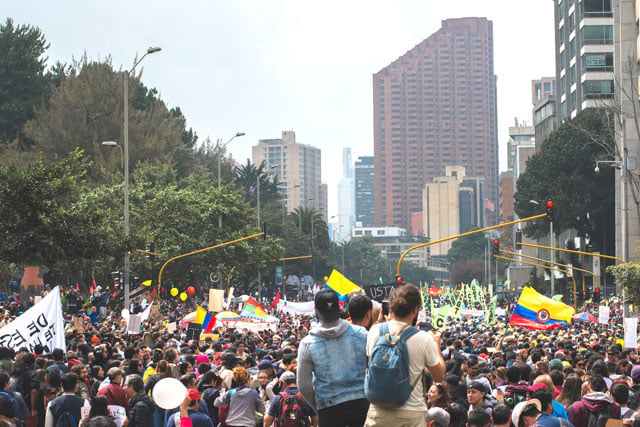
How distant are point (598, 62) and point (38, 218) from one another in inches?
2410

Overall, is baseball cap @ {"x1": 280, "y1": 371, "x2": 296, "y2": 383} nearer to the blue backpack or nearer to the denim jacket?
the denim jacket

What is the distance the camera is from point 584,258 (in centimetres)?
7831

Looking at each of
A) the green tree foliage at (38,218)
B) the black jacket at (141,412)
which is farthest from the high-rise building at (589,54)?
the black jacket at (141,412)

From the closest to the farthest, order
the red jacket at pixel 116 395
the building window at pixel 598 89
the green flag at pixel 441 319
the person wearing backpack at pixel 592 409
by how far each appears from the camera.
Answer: the person wearing backpack at pixel 592 409 < the red jacket at pixel 116 395 < the green flag at pixel 441 319 < the building window at pixel 598 89

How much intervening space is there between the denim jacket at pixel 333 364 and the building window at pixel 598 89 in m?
72.5

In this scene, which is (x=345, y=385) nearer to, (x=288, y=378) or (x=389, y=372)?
(x=389, y=372)

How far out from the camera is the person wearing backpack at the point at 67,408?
10070mm

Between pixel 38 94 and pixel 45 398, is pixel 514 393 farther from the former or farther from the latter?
pixel 38 94

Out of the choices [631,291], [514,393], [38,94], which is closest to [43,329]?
[514,393]

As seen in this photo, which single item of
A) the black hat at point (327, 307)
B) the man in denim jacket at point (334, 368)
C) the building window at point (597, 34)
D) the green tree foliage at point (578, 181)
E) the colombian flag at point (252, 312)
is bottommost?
Result: the colombian flag at point (252, 312)

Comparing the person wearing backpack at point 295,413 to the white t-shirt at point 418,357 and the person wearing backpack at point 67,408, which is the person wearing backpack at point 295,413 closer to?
the white t-shirt at point 418,357

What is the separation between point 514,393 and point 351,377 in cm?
313

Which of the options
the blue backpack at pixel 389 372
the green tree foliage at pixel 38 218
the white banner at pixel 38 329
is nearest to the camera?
the blue backpack at pixel 389 372

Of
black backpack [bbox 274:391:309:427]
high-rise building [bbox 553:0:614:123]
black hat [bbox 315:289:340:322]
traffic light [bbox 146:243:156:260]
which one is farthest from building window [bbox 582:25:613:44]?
black hat [bbox 315:289:340:322]
